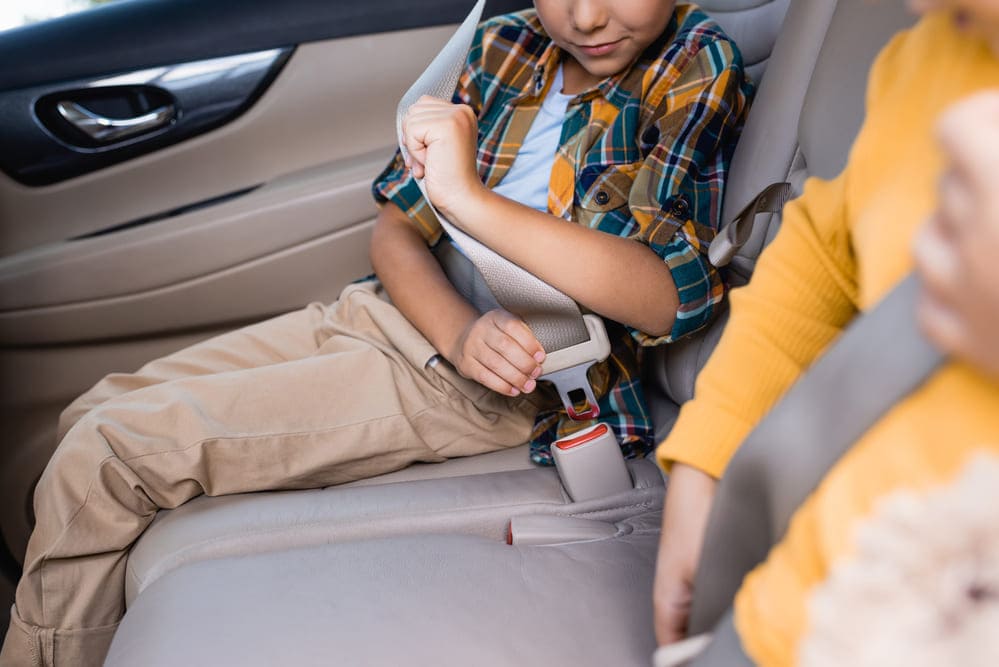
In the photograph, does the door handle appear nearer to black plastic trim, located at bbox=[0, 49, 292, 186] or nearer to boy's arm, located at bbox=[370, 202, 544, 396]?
black plastic trim, located at bbox=[0, 49, 292, 186]

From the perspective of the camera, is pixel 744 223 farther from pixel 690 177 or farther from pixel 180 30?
pixel 180 30

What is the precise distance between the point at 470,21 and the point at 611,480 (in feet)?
1.60

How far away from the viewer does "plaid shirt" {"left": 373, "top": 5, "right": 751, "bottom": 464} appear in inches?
40.8

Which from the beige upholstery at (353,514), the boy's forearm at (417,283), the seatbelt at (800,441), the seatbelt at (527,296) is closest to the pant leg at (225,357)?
the boy's forearm at (417,283)

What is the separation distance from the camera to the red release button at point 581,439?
97cm

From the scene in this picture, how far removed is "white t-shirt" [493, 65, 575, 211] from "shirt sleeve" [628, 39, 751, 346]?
0.46 feet

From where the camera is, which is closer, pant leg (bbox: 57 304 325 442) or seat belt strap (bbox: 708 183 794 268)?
seat belt strap (bbox: 708 183 794 268)

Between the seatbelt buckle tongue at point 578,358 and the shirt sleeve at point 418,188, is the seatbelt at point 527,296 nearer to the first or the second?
the seatbelt buckle tongue at point 578,358

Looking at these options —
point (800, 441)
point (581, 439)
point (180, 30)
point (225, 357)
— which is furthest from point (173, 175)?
point (800, 441)

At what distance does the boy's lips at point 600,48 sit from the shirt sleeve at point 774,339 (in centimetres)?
48

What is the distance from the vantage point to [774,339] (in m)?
0.65

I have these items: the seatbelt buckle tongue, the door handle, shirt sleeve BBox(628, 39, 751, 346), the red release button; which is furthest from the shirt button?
the door handle

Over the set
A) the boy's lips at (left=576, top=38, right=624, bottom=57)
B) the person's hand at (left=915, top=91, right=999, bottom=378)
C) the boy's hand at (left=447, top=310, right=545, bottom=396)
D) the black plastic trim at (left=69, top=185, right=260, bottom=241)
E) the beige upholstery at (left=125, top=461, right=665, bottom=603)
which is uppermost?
the person's hand at (left=915, top=91, right=999, bottom=378)

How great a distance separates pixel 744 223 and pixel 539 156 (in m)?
0.36
